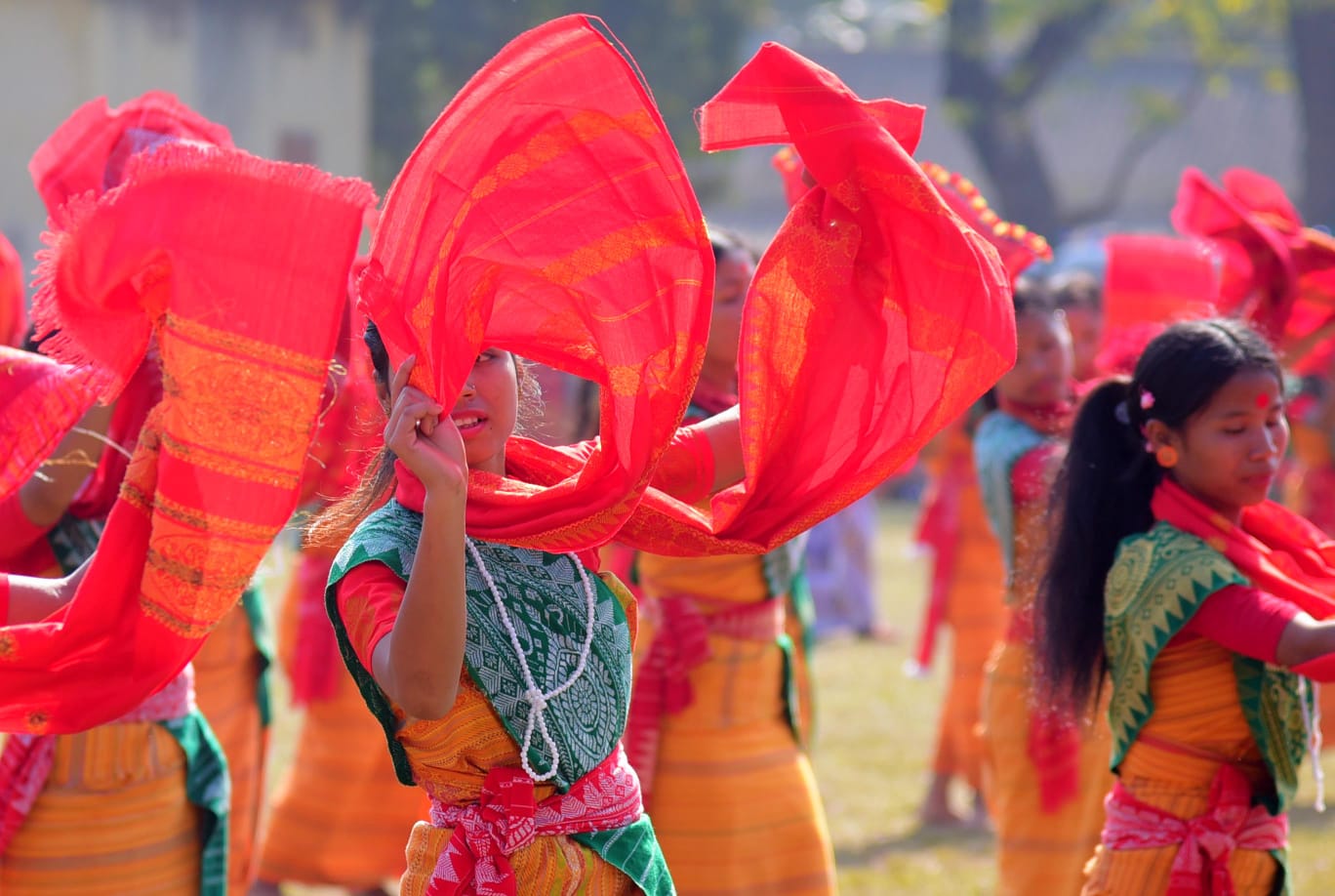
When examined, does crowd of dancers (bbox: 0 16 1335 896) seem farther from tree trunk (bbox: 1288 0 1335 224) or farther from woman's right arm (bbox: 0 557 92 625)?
tree trunk (bbox: 1288 0 1335 224)

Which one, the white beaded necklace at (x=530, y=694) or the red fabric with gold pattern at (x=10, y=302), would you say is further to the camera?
the red fabric with gold pattern at (x=10, y=302)

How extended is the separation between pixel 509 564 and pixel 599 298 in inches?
16.4

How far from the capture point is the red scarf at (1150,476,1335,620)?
326 cm

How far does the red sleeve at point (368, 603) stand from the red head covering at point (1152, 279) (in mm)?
2747

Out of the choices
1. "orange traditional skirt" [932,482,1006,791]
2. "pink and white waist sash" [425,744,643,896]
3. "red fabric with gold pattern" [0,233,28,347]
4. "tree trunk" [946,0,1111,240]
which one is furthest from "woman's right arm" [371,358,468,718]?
"tree trunk" [946,0,1111,240]

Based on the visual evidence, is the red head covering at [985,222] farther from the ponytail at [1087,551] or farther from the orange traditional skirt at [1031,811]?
the orange traditional skirt at [1031,811]

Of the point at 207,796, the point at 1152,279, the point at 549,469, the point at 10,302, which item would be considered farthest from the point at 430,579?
the point at 1152,279

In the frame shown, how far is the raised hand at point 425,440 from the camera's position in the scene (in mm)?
2209

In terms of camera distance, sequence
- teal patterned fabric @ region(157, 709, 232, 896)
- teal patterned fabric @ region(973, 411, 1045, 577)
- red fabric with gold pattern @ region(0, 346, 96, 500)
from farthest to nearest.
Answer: teal patterned fabric @ region(973, 411, 1045, 577)
teal patterned fabric @ region(157, 709, 232, 896)
red fabric with gold pattern @ region(0, 346, 96, 500)

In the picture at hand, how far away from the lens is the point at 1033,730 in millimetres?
4828

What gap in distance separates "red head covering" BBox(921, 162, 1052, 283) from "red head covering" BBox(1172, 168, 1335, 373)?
0.61m

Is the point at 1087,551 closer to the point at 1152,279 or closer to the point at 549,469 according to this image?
the point at 549,469

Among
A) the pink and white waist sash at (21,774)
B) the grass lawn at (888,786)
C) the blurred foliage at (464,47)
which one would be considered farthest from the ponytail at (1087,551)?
the blurred foliage at (464,47)

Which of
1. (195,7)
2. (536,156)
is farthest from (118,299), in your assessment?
(195,7)
